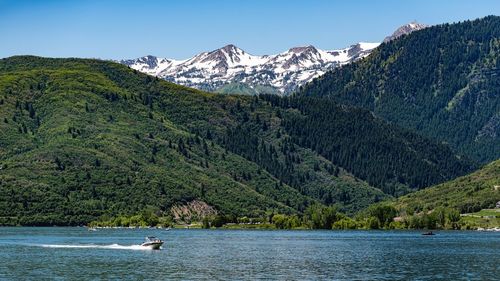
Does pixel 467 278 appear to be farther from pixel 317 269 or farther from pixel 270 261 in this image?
pixel 270 261

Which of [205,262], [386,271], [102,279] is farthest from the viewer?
[205,262]

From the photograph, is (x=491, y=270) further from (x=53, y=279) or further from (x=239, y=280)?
(x=53, y=279)

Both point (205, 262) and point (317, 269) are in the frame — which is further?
point (205, 262)

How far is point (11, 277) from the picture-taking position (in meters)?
155

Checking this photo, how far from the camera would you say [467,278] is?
6181 inches

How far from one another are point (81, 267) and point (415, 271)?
58406mm

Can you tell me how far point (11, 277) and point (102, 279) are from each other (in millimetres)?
15220

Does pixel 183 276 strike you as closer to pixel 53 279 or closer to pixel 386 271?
pixel 53 279

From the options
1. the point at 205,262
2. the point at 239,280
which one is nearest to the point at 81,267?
the point at 205,262

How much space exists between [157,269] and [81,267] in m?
14.3

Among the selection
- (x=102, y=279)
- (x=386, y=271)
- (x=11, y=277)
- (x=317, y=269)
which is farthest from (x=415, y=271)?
(x=11, y=277)

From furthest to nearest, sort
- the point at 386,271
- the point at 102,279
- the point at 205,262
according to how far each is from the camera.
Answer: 1. the point at 205,262
2. the point at 386,271
3. the point at 102,279

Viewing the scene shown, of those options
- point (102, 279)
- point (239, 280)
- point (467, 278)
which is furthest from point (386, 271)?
point (102, 279)

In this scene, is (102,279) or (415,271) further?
(415,271)
